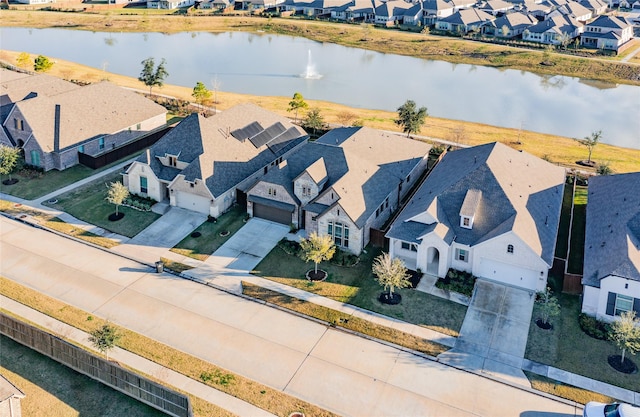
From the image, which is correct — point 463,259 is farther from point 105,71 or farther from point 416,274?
point 105,71

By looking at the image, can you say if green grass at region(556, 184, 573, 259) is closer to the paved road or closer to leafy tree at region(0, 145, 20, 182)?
the paved road

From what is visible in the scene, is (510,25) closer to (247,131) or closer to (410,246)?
(247,131)

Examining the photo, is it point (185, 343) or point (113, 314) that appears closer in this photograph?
point (185, 343)

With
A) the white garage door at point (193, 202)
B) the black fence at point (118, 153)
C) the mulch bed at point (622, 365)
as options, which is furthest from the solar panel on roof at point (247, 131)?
the mulch bed at point (622, 365)

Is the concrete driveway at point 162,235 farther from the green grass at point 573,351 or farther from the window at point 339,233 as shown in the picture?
the green grass at point 573,351

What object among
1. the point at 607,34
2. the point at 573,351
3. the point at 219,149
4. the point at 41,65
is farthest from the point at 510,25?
the point at 573,351

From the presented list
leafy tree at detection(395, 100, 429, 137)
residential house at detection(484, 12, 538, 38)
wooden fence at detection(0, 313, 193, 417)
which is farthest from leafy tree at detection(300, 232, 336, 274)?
residential house at detection(484, 12, 538, 38)

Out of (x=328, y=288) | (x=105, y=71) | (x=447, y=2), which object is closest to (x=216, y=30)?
(x=105, y=71)
